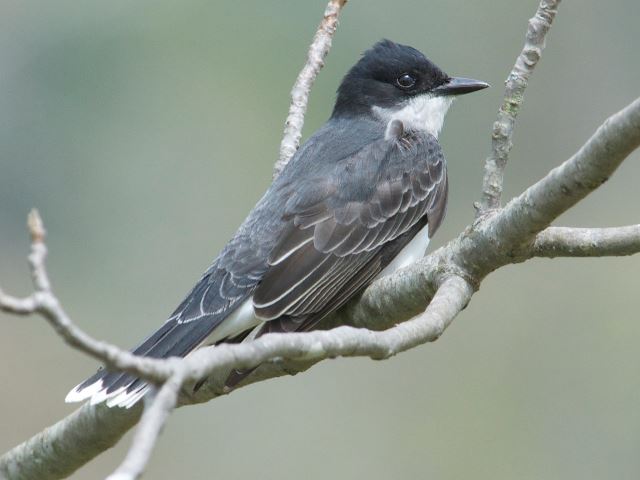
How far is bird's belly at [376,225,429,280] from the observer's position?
6.36 meters

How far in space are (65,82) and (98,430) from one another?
12568 mm

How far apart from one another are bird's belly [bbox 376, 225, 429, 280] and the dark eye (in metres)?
0.99

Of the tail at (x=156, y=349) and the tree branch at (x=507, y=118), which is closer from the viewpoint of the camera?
the tree branch at (x=507, y=118)

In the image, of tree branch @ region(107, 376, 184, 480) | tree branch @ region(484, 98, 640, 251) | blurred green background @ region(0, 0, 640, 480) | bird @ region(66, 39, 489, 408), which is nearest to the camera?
tree branch @ region(107, 376, 184, 480)

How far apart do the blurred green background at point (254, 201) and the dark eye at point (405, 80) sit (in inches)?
157

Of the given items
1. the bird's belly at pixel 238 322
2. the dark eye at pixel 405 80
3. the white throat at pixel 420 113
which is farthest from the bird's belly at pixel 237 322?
the dark eye at pixel 405 80

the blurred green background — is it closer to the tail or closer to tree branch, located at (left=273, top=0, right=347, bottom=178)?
tree branch, located at (left=273, top=0, right=347, bottom=178)

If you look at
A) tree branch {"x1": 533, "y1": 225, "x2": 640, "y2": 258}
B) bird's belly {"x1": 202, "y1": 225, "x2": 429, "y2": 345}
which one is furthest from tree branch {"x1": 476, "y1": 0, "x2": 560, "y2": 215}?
bird's belly {"x1": 202, "y1": 225, "x2": 429, "y2": 345}

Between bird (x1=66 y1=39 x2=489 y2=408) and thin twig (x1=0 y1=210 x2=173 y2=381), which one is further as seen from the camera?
bird (x1=66 y1=39 x2=489 y2=408)

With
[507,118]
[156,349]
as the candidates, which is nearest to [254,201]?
[156,349]

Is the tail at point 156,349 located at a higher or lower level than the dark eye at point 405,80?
lower

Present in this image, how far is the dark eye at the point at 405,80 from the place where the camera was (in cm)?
708

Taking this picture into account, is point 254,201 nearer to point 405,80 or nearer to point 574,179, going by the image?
point 405,80

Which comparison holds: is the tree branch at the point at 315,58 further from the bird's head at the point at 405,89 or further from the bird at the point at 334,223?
the bird's head at the point at 405,89
